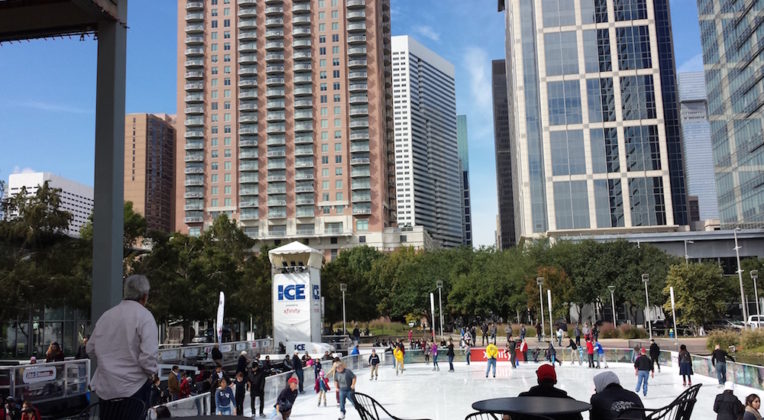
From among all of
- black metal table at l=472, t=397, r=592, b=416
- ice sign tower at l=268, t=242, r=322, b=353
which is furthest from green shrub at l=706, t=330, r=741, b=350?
black metal table at l=472, t=397, r=592, b=416

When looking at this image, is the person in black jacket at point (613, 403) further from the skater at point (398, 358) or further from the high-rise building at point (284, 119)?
the high-rise building at point (284, 119)

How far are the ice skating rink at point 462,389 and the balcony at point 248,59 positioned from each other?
9344 centimetres

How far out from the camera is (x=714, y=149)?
8269cm

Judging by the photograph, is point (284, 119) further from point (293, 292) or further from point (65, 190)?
point (65, 190)

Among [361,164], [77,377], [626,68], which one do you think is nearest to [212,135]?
[361,164]

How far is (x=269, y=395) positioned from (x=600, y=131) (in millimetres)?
85944

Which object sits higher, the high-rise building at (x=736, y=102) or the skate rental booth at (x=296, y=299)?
the high-rise building at (x=736, y=102)

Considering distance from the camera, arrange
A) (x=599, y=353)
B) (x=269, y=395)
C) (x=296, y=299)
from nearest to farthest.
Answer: (x=269, y=395), (x=599, y=353), (x=296, y=299)

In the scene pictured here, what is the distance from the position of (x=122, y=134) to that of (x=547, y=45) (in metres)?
95.1

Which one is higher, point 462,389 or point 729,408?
point 729,408

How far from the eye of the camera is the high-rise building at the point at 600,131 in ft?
307

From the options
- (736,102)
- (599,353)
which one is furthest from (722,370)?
(736,102)

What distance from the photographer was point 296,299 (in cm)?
3884

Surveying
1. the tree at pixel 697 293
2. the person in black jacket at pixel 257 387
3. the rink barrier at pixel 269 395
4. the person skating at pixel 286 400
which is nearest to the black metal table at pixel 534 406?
the rink barrier at pixel 269 395
